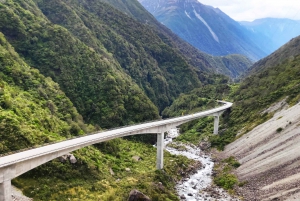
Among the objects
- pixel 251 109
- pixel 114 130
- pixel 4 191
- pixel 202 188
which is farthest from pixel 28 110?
pixel 251 109

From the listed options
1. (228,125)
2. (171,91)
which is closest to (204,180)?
(228,125)

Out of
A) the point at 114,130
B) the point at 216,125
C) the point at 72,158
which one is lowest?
the point at 72,158

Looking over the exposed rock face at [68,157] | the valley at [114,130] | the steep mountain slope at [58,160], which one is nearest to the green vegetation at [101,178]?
the steep mountain slope at [58,160]

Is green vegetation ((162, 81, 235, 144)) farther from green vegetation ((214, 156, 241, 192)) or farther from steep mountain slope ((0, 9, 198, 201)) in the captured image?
green vegetation ((214, 156, 241, 192))

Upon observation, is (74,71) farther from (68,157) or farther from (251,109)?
(251,109)

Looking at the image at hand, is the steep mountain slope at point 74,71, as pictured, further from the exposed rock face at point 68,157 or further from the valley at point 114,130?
the exposed rock face at point 68,157

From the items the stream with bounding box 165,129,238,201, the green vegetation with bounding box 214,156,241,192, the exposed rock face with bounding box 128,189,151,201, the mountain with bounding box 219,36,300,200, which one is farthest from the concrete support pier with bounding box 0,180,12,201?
the green vegetation with bounding box 214,156,241,192

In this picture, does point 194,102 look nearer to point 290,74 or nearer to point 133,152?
point 290,74

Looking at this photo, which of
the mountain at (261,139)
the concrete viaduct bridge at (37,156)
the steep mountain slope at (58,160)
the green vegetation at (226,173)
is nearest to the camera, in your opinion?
the concrete viaduct bridge at (37,156)
